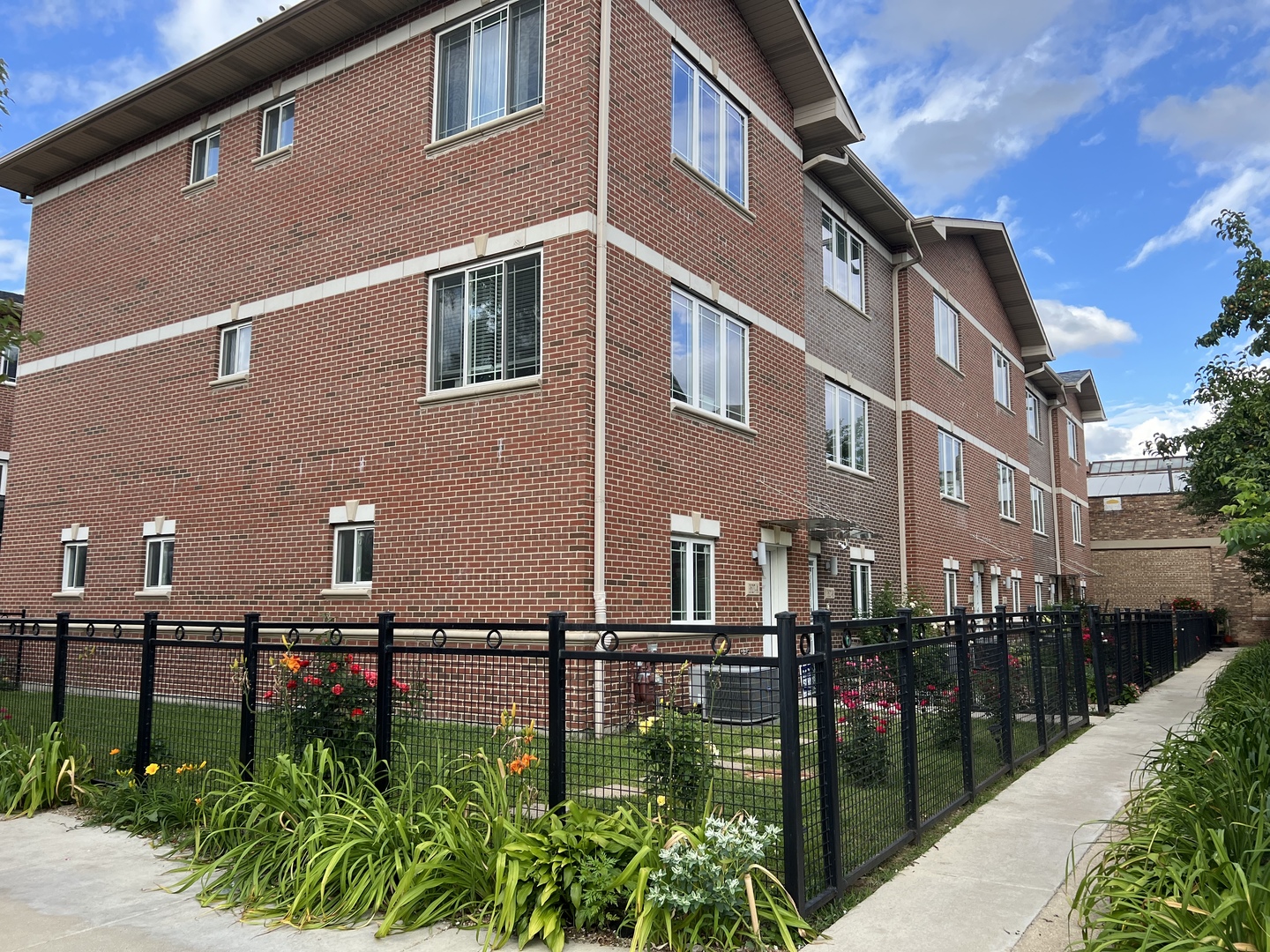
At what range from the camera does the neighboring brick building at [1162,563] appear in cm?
3838

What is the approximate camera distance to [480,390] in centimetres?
1116

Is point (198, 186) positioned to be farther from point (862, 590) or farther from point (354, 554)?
point (862, 590)

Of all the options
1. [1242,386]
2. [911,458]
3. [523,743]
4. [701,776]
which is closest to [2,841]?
[523,743]

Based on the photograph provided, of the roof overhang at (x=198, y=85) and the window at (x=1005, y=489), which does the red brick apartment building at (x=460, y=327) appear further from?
the window at (x=1005, y=489)

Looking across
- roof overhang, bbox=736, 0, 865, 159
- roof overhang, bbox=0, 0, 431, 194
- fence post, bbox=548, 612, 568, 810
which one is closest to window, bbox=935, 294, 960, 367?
roof overhang, bbox=736, 0, 865, 159

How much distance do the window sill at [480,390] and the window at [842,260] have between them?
8497 millimetres

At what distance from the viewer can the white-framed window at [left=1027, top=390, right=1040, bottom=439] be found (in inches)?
1233

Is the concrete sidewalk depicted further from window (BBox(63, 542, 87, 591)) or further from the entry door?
window (BBox(63, 542, 87, 591))

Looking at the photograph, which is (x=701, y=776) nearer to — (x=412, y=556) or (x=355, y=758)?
(x=355, y=758)

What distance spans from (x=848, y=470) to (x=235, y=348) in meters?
10.6

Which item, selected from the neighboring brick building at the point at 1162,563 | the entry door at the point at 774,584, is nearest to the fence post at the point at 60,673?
the entry door at the point at 774,584

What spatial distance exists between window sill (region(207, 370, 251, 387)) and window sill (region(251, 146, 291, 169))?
3.15 metres

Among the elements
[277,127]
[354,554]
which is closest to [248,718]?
[354,554]

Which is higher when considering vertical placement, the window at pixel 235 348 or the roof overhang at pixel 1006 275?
the roof overhang at pixel 1006 275
